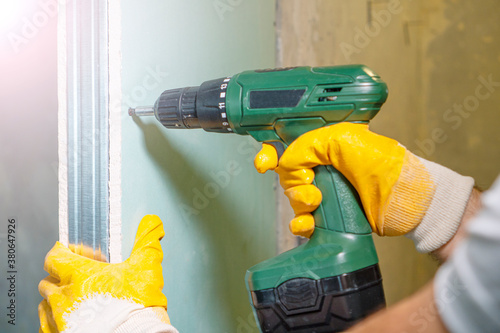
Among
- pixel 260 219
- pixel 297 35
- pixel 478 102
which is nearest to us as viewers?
pixel 260 219

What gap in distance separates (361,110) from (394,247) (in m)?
1.19

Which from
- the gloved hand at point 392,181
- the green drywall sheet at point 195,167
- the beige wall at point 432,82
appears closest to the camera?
the gloved hand at point 392,181

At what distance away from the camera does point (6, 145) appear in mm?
750

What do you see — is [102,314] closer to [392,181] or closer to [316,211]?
[316,211]

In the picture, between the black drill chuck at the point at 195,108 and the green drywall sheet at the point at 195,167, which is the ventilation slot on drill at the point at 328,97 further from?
the green drywall sheet at the point at 195,167

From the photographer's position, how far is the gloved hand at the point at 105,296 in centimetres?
57

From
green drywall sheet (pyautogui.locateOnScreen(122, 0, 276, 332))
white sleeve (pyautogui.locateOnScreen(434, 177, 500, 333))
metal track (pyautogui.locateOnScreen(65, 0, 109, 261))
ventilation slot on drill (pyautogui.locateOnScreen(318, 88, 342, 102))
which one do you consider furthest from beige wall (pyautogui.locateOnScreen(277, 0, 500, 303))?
white sleeve (pyautogui.locateOnScreen(434, 177, 500, 333))

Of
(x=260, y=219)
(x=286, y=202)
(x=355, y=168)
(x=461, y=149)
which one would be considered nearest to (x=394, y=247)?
(x=461, y=149)

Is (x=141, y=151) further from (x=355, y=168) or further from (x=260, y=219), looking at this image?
(x=260, y=219)

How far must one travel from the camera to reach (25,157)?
75cm

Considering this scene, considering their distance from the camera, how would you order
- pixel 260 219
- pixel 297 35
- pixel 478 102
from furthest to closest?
pixel 478 102 → pixel 297 35 → pixel 260 219

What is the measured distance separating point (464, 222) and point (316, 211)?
214mm

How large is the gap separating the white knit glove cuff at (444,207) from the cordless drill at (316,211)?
8cm

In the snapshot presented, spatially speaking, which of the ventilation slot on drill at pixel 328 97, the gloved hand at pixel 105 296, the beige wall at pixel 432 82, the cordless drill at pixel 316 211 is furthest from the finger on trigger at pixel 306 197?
the beige wall at pixel 432 82
